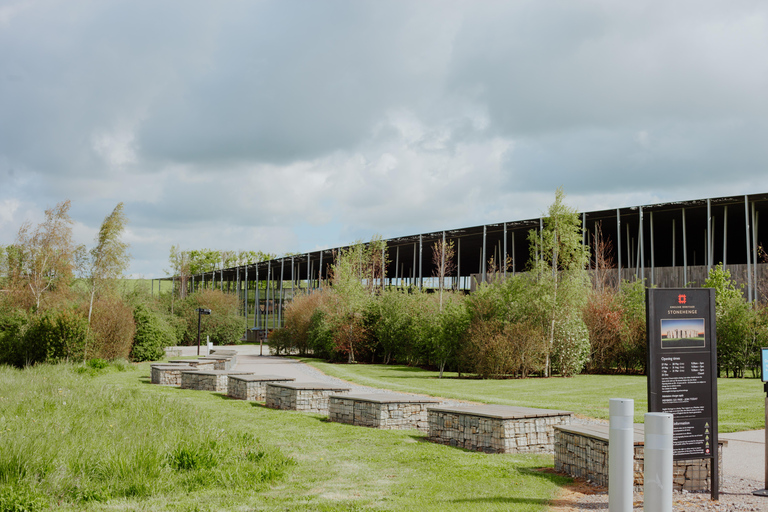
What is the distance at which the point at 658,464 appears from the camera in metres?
4.29

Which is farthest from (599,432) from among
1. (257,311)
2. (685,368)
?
(257,311)

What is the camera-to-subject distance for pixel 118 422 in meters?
8.48

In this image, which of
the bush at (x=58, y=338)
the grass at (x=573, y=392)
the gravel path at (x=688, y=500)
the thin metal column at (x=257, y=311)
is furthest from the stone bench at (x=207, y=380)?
the thin metal column at (x=257, y=311)

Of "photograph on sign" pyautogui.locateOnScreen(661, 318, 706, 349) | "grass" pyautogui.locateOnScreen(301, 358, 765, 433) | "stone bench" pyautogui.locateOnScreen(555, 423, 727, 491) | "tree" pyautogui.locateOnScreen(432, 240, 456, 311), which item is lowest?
"grass" pyautogui.locateOnScreen(301, 358, 765, 433)

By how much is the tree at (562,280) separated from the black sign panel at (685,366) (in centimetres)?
1613

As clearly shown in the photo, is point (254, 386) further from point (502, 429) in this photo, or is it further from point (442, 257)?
point (442, 257)

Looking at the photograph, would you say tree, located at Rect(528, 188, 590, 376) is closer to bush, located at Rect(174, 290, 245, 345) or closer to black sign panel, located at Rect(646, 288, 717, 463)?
black sign panel, located at Rect(646, 288, 717, 463)

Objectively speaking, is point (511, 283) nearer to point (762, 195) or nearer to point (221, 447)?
point (762, 195)

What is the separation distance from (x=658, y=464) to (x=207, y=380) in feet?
45.5

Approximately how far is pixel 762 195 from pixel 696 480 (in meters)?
27.6

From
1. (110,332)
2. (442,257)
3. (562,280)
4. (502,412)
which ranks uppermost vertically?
(442,257)

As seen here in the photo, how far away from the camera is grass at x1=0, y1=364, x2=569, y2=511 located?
5523mm

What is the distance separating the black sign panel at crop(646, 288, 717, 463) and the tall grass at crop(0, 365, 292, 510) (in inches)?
152

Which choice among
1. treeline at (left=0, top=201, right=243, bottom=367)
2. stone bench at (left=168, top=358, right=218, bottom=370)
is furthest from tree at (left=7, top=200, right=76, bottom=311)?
stone bench at (left=168, top=358, right=218, bottom=370)
